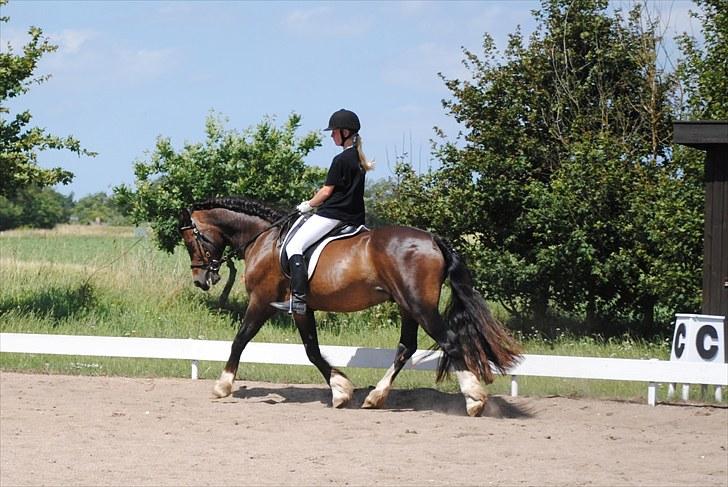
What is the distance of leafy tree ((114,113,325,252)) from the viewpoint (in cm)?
1659

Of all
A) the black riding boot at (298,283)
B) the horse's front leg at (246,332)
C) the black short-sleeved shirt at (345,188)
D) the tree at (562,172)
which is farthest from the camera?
the tree at (562,172)

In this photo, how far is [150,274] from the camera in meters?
19.1

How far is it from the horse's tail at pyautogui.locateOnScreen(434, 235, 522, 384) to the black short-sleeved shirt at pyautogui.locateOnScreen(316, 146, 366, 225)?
0.85 m

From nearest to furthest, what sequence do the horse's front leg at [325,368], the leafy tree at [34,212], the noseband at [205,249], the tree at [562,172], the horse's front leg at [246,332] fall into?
the horse's front leg at [325,368]
the horse's front leg at [246,332]
the noseband at [205,249]
the tree at [562,172]
the leafy tree at [34,212]

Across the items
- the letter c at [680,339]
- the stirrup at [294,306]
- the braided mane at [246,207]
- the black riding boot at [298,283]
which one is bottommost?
the letter c at [680,339]

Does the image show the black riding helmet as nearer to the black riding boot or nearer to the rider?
the rider

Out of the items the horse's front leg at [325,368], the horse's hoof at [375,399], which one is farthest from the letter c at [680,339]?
the horse's front leg at [325,368]

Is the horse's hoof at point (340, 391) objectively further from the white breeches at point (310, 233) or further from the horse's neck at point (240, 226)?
the horse's neck at point (240, 226)

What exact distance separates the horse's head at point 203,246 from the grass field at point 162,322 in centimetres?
175

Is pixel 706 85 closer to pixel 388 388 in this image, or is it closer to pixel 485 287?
pixel 485 287

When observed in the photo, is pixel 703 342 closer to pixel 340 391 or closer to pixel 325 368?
pixel 340 391

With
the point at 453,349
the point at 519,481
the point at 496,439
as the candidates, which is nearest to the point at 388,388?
the point at 453,349

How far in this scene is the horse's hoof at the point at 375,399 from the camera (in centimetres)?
1002

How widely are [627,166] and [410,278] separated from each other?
7484 mm
